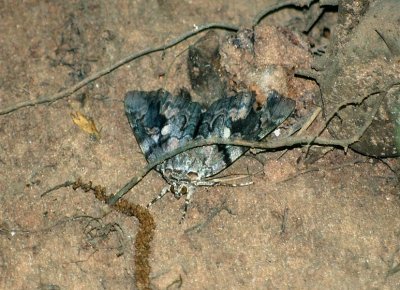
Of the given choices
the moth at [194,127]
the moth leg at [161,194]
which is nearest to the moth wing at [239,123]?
the moth at [194,127]

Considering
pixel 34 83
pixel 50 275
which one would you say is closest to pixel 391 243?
pixel 50 275

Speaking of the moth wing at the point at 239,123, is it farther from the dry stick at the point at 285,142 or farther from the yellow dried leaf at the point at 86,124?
the yellow dried leaf at the point at 86,124

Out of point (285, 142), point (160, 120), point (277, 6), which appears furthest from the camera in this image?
point (277, 6)

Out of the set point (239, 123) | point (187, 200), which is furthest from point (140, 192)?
point (239, 123)

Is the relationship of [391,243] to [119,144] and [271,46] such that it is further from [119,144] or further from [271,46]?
[119,144]

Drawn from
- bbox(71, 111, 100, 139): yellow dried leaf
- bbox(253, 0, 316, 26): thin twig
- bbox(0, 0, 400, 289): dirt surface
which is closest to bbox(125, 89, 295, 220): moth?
bbox(0, 0, 400, 289): dirt surface

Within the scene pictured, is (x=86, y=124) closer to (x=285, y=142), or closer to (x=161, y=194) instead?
(x=161, y=194)

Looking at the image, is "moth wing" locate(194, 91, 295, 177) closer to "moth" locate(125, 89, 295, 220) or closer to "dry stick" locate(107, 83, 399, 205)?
"moth" locate(125, 89, 295, 220)
